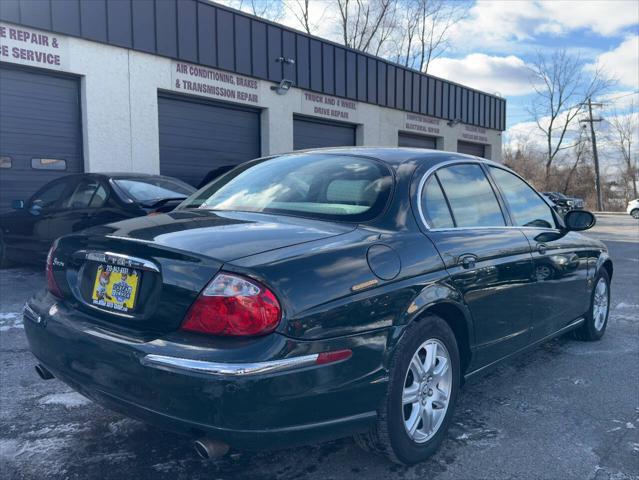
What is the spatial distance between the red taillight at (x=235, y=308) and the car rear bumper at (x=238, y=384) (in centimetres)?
5

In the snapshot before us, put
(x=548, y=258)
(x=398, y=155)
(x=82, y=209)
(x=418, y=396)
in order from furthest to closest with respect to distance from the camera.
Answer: (x=82, y=209), (x=548, y=258), (x=398, y=155), (x=418, y=396)

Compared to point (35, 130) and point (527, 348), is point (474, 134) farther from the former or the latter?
point (527, 348)

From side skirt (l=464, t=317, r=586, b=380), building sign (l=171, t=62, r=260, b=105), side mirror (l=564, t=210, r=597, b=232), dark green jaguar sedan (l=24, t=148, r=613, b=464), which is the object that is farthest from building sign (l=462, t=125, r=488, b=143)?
dark green jaguar sedan (l=24, t=148, r=613, b=464)

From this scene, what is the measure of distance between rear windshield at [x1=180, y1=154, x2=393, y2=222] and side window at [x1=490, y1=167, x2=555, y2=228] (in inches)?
47.8

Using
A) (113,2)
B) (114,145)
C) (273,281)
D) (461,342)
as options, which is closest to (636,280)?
(461,342)

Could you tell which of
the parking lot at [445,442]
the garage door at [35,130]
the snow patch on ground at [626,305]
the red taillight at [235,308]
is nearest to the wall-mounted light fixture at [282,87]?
the garage door at [35,130]

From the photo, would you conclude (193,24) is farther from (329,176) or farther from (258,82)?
(329,176)

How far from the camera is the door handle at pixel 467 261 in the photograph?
10.2ft

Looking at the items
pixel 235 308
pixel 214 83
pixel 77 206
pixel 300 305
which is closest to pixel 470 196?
pixel 300 305

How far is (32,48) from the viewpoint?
9.73 meters

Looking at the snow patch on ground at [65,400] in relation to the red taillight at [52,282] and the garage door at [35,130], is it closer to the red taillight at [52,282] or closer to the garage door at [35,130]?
the red taillight at [52,282]

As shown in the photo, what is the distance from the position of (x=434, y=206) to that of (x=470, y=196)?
50 centimetres

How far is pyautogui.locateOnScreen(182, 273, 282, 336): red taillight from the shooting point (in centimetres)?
223

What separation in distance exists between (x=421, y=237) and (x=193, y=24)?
10889 mm
